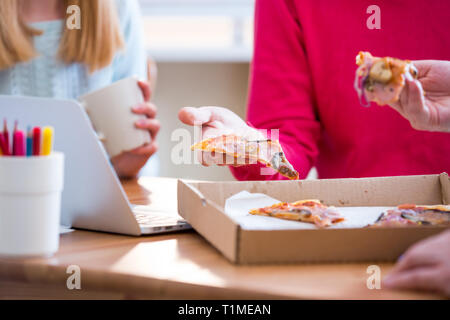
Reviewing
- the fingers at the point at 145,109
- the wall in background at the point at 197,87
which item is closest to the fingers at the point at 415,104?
the fingers at the point at 145,109

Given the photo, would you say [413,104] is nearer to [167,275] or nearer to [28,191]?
[167,275]

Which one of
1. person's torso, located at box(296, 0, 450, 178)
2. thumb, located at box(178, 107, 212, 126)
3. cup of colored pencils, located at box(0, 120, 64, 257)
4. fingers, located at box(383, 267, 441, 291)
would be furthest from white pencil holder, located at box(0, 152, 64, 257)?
person's torso, located at box(296, 0, 450, 178)

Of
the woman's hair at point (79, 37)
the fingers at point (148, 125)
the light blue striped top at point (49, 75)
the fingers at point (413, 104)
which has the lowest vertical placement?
the fingers at point (148, 125)

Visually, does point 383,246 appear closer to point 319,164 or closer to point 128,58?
point 319,164

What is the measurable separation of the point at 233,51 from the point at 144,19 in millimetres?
494

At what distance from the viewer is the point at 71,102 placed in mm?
802

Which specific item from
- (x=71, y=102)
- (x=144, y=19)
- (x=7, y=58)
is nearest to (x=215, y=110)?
(x=71, y=102)

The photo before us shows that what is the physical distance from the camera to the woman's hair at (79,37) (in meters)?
1.53

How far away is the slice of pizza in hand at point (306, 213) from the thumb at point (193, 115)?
0.19 m

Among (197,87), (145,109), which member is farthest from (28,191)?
(197,87)

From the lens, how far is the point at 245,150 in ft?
3.08

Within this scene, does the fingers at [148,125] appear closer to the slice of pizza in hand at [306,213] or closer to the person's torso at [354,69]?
the person's torso at [354,69]

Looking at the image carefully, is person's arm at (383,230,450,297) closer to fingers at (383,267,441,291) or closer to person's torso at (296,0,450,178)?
fingers at (383,267,441,291)

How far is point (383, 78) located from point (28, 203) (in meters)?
0.49
